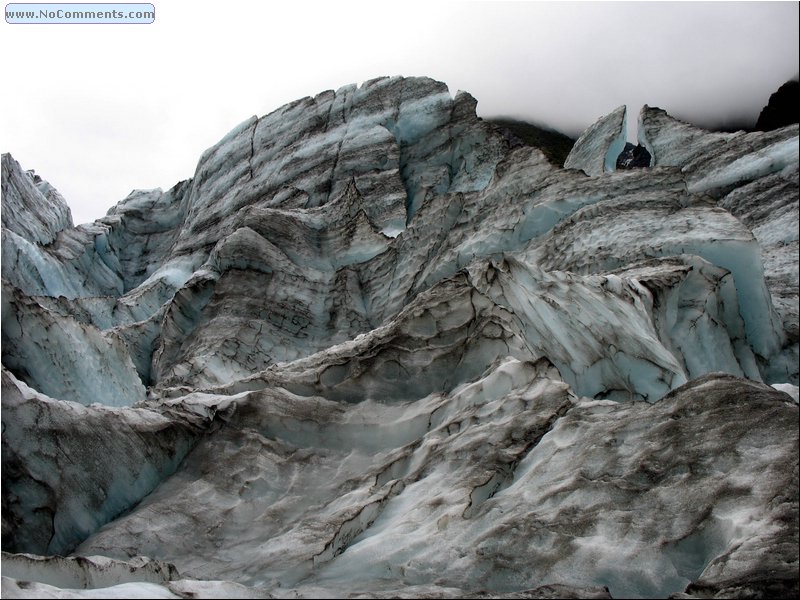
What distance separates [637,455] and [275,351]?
37.1ft

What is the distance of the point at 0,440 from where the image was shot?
593 centimetres

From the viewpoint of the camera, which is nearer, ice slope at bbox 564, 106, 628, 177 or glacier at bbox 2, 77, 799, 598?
glacier at bbox 2, 77, 799, 598

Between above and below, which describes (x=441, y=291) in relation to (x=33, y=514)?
above

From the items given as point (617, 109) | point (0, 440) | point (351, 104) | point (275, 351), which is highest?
point (351, 104)

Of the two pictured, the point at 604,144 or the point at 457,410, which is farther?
the point at 604,144

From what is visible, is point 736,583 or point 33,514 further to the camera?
point 33,514

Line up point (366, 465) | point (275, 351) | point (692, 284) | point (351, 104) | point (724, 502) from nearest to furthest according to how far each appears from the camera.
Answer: point (724, 502)
point (366, 465)
point (692, 284)
point (275, 351)
point (351, 104)

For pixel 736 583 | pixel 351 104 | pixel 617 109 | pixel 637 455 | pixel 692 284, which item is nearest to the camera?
pixel 736 583

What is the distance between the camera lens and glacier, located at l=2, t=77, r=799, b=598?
4422mm

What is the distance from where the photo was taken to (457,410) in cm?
691

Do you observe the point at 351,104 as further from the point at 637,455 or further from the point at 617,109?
the point at 637,455

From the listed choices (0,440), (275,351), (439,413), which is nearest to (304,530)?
(439,413)

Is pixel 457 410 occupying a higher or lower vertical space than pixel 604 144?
lower

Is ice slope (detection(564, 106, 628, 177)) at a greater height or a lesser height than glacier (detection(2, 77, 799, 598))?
greater
